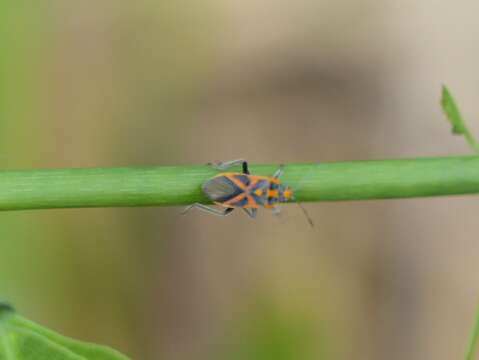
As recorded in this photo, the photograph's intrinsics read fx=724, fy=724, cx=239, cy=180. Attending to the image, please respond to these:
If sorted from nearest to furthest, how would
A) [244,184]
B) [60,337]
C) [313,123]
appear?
[60,337] → [244,184] → [313,123]

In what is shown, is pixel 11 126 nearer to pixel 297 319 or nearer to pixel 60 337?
pixel 297 319

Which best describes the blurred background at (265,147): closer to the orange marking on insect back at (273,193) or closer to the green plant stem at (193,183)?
the orange marking on insect back at (273,193)

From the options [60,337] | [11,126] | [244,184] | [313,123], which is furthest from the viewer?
[313,123]

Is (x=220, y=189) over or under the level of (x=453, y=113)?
under

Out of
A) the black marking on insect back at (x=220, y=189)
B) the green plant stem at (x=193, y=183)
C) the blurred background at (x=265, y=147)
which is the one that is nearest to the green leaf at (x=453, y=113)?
the green plant stem at (x=193, y=183)

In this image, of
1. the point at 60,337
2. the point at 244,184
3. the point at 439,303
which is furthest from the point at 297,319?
the point at 60,337

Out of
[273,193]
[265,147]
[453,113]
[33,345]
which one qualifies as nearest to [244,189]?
[273,193]

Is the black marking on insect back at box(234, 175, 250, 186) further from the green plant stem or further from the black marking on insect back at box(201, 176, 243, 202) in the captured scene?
the green plant stem

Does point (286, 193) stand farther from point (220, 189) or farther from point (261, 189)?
point (261, 189)
